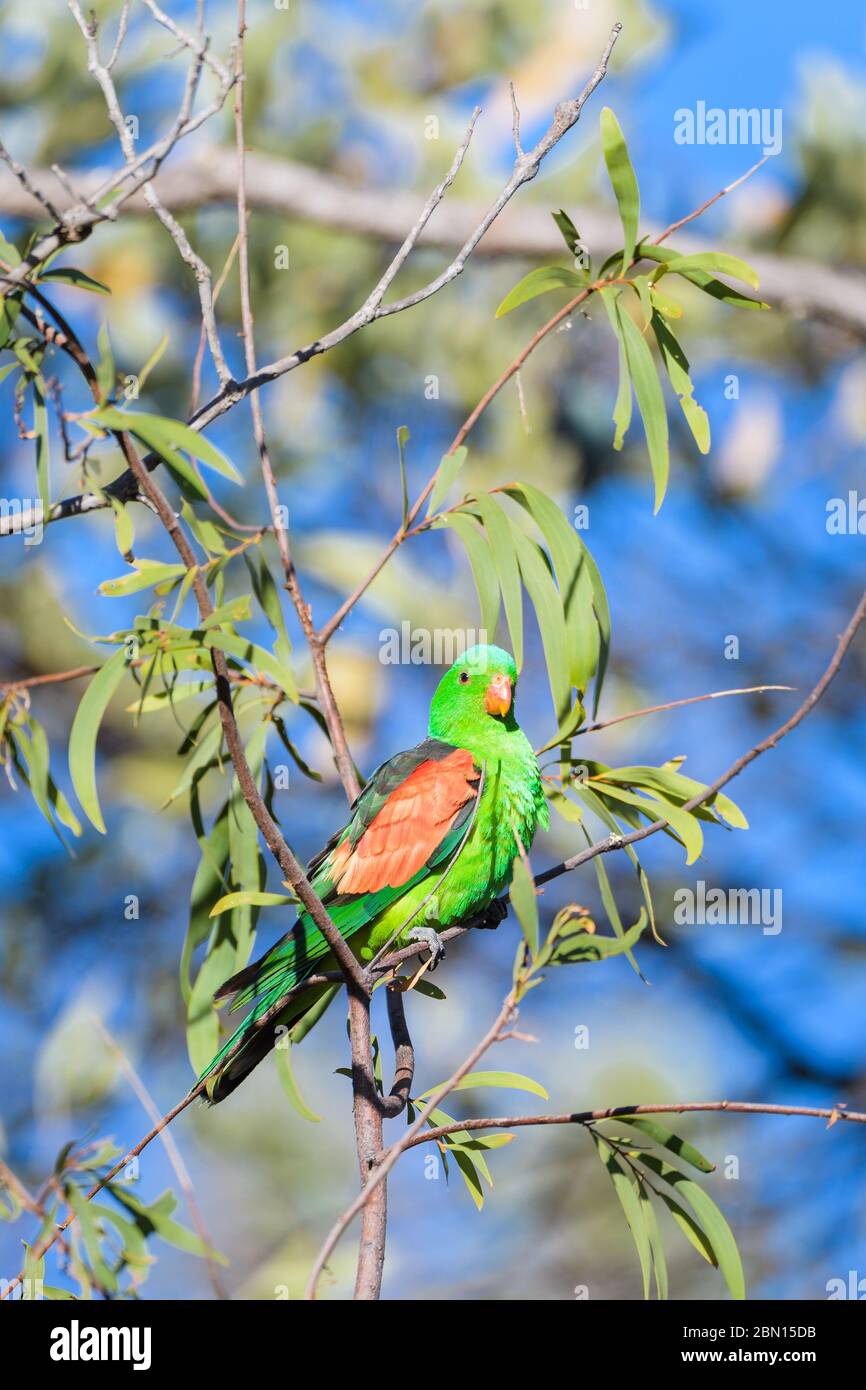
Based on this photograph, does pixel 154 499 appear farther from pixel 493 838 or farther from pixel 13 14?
pixel 13 14

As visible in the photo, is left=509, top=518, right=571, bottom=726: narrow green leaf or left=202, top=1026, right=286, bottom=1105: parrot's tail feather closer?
left=509, top=518, right=571, bottom=726: narrow green leaf

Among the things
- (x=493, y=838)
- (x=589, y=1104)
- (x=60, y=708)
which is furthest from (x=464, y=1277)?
(x=493, y=838)

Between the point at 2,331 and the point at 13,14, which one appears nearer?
the point at 2,331

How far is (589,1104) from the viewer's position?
401cm

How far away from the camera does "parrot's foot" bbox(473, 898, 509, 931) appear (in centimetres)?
225

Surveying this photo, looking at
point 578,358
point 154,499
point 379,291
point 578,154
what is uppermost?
point 578,154

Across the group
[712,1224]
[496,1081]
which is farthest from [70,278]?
[712,1224]

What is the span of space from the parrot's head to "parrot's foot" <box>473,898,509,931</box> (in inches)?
11.5

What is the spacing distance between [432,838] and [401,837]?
5cm

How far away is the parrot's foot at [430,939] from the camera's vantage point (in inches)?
78.8

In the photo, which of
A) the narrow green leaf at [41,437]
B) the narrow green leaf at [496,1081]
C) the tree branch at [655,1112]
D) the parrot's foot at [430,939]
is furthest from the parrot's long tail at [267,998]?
the narrow green leaf at [41,437]

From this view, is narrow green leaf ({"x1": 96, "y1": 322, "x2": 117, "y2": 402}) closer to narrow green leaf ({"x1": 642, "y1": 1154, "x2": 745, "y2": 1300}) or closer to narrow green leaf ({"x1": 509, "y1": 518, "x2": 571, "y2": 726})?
narrow green leaf ({"x1": 509, "y1": 518, "x2": 571, "y2": 726})

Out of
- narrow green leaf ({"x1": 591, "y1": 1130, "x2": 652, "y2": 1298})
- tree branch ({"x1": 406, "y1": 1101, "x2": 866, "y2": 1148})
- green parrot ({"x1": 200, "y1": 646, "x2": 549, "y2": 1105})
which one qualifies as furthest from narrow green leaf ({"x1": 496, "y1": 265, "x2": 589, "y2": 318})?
narrow green leaf ({"x1": 591, "y1": 1130, "x2": 652, "y2": 1298})

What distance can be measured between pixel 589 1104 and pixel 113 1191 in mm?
2709
